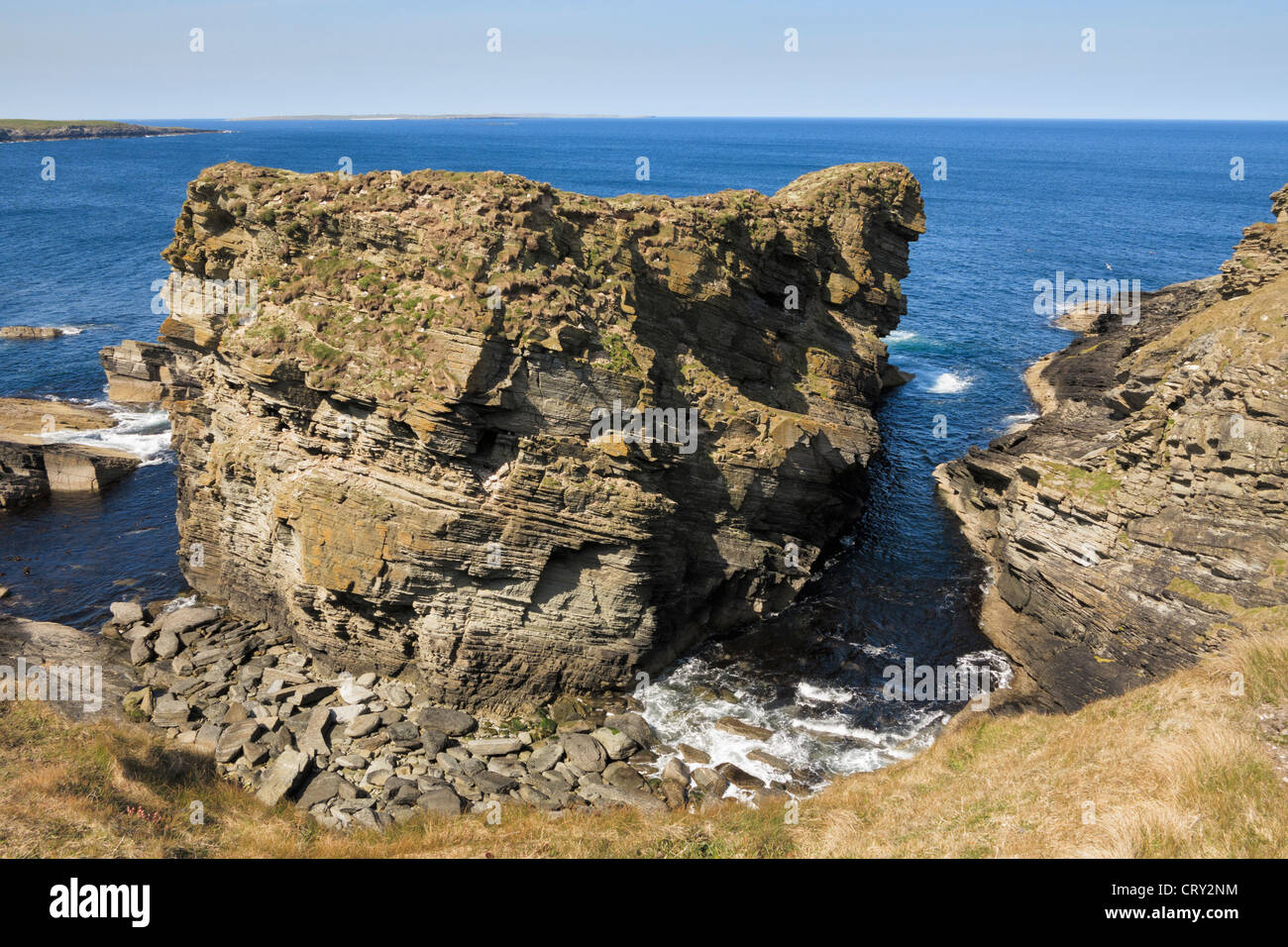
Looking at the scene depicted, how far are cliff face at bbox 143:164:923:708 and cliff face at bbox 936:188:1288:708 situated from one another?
10.2m

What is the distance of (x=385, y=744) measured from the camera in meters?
26.0

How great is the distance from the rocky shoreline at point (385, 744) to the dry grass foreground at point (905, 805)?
4.13ft

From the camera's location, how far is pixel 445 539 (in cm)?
2662

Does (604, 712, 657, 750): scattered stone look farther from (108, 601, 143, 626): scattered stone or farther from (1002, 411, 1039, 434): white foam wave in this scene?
(1002, 411, 1039, 434): white foam wave

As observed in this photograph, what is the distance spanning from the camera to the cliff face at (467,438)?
26.5m

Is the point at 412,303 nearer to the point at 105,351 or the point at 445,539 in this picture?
the point at 445,539

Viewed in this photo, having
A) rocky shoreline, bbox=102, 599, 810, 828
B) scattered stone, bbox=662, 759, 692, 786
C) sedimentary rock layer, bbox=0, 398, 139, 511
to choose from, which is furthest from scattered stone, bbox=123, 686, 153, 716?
sedimentary rock layer, bbox=0, 398, 139, 511

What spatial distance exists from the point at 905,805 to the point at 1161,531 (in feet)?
48.4

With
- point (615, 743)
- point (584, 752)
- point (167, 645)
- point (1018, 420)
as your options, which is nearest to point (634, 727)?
point (615, 743)

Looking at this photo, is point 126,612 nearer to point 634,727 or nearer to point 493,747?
point 493,747

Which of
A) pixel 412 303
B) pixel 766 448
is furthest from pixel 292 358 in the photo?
pixel 766 448

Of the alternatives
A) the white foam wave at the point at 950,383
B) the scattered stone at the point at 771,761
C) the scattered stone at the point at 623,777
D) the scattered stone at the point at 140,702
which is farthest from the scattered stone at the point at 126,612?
the white foam wave at the point at 950,383

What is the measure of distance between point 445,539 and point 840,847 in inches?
615

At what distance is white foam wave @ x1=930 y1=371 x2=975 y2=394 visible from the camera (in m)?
60.7
